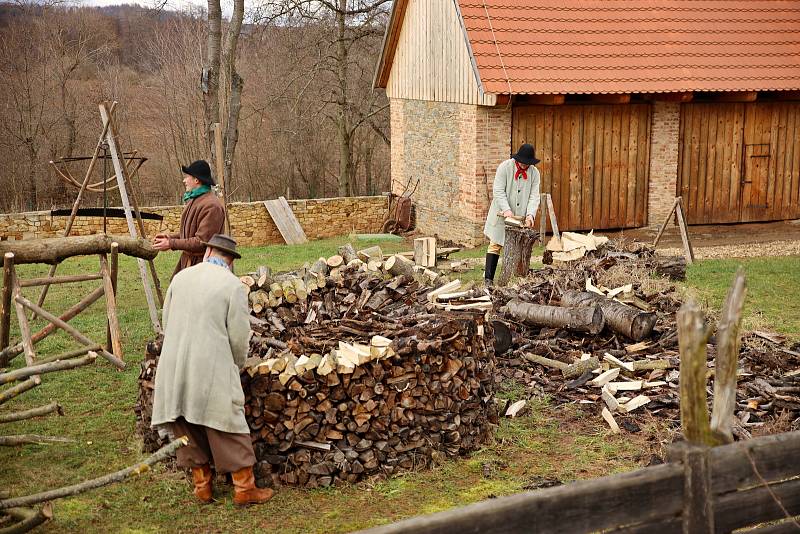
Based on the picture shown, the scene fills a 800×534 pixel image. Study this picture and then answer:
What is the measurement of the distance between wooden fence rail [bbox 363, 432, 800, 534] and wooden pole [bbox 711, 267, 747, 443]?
168 millimetres

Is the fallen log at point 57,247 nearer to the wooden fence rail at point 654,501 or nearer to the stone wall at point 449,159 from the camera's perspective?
the wooden fence rail at point 654,501

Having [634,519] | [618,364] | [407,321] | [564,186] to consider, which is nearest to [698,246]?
[564,186]

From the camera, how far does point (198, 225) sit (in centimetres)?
847

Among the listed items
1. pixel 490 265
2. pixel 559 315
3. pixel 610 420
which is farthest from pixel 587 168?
pixel 610 420

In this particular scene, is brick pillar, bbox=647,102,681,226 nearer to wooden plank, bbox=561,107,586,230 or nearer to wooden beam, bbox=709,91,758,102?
wooden beam, bbox=709,91,758,102

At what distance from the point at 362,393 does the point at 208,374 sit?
→ 1.20 metres

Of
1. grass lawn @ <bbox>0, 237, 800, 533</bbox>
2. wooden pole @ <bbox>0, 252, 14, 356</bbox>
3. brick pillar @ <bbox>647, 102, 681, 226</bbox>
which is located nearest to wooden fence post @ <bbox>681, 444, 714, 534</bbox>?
grass lawn @ <bbox>0, 237, 800, 533</bbox>

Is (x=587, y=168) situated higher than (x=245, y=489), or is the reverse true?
(x=587, y=168)

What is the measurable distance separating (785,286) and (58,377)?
983cm

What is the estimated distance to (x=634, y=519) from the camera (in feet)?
12.5

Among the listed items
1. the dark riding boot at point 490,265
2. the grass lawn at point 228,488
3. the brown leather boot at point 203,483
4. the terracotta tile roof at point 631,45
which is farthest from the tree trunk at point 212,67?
the brown leather boot at point 203,483

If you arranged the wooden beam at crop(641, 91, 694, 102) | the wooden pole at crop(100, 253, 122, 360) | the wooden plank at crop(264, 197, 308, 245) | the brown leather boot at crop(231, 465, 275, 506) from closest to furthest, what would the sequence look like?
1. the brown leather boot at crop(231, 465, 275, 506)
2. the wooden pole at crop(100, 253, 122, 360)
3. the wooden beam at crop(641, 91, 694, 102)
4. the wooden plank at crop(264, 197, 308, 245)

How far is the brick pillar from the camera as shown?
59.1ft

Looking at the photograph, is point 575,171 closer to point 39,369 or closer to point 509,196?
point 509,196
